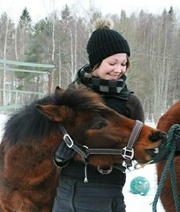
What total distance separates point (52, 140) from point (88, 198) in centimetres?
37

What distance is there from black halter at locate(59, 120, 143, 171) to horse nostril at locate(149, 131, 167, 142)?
0.07m

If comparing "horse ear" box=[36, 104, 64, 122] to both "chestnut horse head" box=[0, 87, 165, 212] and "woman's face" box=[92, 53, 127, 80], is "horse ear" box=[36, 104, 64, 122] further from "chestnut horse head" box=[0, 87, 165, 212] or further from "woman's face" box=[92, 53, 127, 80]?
"woman's face" box=[92, 53, 127, 80]

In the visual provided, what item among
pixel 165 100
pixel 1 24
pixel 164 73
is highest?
pixel 1 24

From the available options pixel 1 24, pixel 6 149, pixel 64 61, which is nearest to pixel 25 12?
pixel 1 24

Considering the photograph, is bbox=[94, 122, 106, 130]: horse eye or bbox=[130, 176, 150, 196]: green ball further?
bbox=[130, 176, 150, 196]: green ball

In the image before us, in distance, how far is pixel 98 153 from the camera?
5.93ft

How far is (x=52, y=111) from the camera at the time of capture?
1.84m

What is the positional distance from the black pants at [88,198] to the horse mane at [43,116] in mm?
320

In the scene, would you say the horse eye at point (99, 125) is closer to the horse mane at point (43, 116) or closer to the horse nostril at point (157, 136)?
the horse mane at point (43, 116)

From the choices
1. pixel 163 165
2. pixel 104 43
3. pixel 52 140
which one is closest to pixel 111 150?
pixel 52 140

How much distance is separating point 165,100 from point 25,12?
20.1m

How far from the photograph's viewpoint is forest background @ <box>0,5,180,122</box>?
25.0 metres

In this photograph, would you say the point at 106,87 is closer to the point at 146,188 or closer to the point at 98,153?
the point at 98,153

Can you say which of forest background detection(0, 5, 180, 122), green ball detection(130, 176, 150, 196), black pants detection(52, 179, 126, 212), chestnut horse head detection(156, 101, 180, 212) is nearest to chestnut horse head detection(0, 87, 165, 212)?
black pants detection(52, 179, 126, 212)
